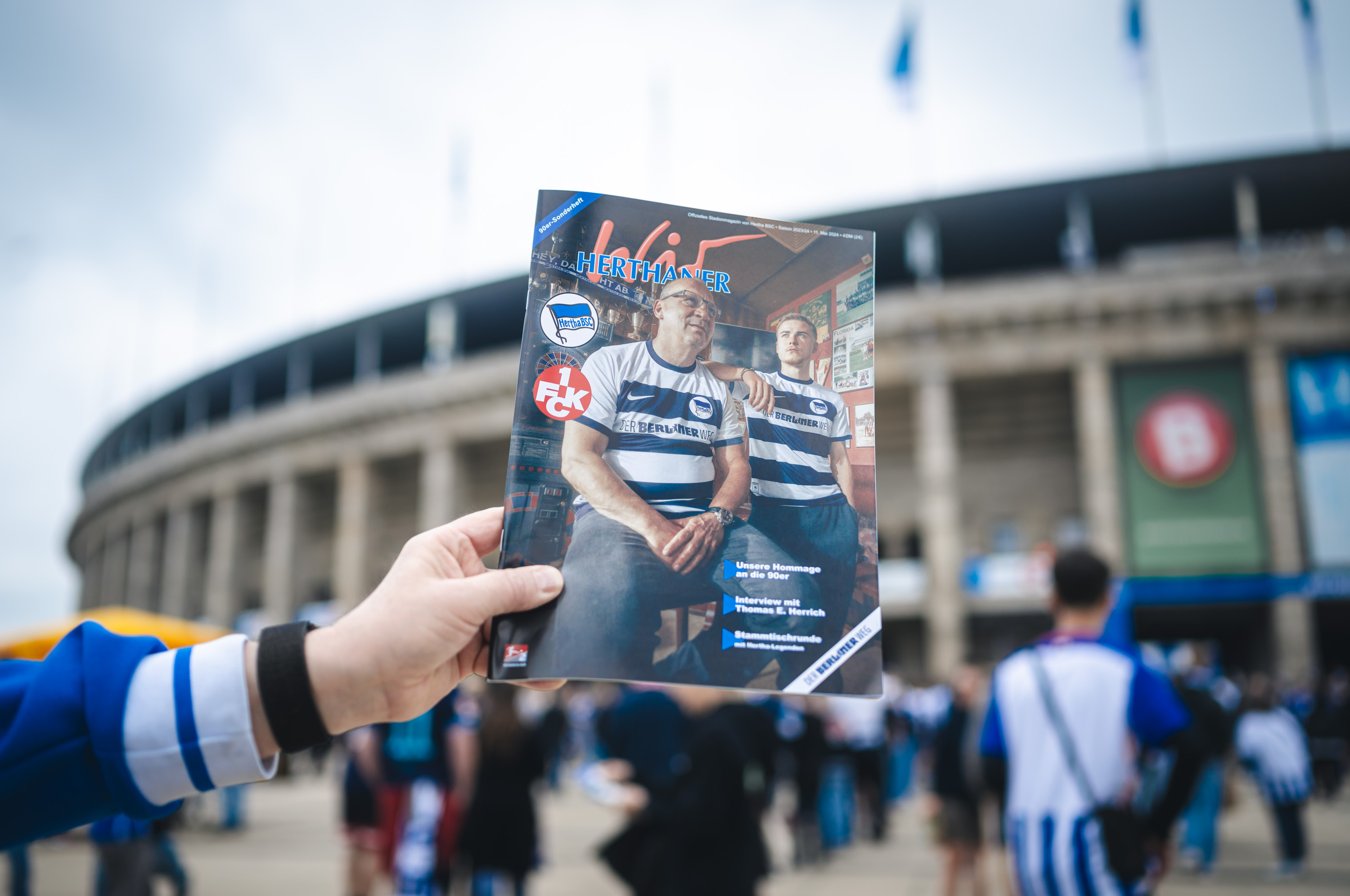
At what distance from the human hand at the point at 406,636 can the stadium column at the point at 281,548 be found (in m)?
40.6

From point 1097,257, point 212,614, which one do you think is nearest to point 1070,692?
point 1097,257

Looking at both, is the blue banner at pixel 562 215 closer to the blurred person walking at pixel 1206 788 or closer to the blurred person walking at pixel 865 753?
the blurred person walking at pixel 1206 788

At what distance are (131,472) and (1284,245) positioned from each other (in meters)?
56.3

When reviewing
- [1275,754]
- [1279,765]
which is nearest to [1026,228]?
[1275,754]

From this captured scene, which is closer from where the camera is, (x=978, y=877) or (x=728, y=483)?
(x=728, y=483)

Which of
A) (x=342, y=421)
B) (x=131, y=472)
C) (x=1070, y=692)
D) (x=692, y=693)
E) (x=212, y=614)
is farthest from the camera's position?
(x=131, y=472)

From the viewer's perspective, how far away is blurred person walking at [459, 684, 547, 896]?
6129 millimetres

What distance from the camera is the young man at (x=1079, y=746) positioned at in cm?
295

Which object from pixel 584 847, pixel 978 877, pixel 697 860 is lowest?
pixel 584 847

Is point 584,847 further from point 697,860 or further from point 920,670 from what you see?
point 920,670

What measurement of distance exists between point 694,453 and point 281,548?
138 feet

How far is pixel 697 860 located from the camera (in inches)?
171

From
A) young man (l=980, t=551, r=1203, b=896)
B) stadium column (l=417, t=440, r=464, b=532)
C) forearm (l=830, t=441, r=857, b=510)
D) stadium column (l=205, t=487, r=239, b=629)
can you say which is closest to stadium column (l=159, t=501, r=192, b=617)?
stadium column (l=205, t=487, r=239, b=629)

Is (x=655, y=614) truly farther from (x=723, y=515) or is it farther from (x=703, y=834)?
(x=703, y=834)
